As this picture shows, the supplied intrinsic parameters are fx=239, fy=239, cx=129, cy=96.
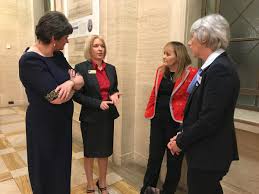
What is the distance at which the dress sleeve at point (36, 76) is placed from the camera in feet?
4.68

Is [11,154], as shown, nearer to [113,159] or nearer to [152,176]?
[113,159]

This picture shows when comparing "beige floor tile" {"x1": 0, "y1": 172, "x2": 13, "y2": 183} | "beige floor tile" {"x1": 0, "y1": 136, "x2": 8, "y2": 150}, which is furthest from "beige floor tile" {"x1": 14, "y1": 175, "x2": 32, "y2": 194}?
"beige floor tile" {"x1": 0, "y1": 136, "x2": 8, "y2": 150}

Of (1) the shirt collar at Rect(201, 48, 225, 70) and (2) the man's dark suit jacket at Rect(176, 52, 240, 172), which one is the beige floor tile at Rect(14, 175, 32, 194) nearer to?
(2) the man's dark suit jacket at Rect(176, 52, 240, 172)

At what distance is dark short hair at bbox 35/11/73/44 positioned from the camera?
1.46m

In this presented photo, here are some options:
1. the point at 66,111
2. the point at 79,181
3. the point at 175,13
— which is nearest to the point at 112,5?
the point at 175,13

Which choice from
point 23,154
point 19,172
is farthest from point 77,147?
point 19,172

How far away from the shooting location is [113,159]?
306cm

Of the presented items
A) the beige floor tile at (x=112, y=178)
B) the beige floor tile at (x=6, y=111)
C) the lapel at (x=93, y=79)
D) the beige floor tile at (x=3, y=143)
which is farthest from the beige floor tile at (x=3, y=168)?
the beige floor tile at (x=6, y=111)

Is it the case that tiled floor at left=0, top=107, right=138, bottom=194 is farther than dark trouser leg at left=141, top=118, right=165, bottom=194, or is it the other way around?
tiled floor at left=0, top=107, right=138, bottom=194

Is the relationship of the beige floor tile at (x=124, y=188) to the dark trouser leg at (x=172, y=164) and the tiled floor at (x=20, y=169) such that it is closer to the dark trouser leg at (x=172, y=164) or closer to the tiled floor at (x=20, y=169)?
the tiled floor at (x=20, y=169)

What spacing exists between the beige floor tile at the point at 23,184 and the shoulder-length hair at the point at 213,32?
215cm

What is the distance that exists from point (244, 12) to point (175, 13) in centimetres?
58

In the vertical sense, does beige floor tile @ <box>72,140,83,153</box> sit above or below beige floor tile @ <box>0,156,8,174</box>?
above

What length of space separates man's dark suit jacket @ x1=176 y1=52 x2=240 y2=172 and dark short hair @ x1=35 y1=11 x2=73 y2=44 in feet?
2.91
